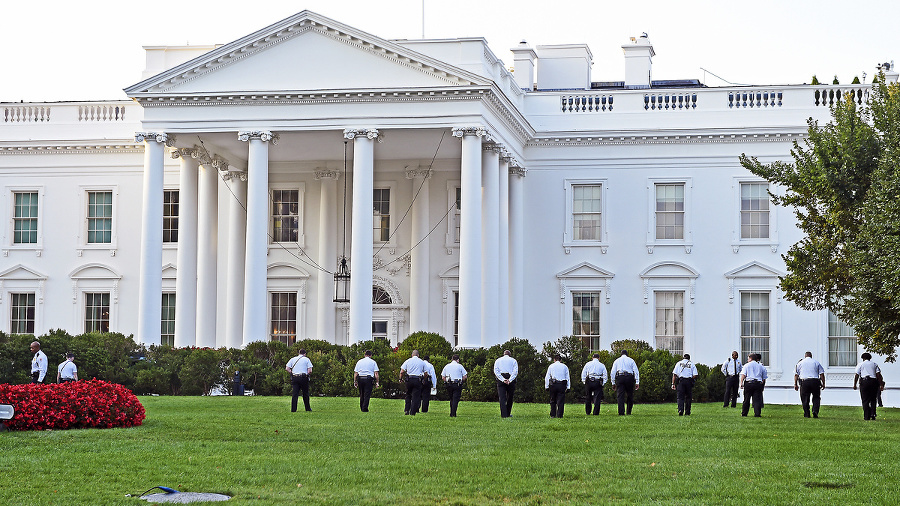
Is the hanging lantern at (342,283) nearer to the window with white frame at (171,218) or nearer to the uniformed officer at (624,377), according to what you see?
the window with white frame at (171,218)

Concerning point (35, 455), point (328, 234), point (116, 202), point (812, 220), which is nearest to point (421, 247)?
point (328, 234)

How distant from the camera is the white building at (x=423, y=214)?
35281 mm

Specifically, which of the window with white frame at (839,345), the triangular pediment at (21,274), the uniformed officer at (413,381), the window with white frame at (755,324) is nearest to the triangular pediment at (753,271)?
the window with white frame at (755,324)

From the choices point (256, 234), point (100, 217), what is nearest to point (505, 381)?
point (256, 234)

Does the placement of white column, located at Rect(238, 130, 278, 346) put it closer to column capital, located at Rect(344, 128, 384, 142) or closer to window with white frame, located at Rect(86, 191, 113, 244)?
column capital, located at Rect(344, 128, 384, 142)

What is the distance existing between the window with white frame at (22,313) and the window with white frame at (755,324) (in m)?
26.1

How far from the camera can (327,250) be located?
133ft

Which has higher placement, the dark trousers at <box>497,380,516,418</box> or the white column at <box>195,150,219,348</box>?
the white column at <box>195,150,219,348</box>

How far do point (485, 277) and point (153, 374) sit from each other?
1058cm

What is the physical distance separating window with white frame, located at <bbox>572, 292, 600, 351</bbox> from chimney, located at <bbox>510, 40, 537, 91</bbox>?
8.86m

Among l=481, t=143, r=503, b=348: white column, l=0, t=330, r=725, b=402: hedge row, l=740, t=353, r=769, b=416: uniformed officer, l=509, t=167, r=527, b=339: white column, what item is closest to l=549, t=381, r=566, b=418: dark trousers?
l=740, t=353, r=769, b=416: uniformed officer

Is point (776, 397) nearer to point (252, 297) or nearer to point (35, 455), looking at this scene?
point (252, 297)

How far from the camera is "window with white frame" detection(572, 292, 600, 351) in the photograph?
39875mm

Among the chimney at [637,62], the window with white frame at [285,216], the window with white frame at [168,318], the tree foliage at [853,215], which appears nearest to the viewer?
the tree foliage at [853,215]
